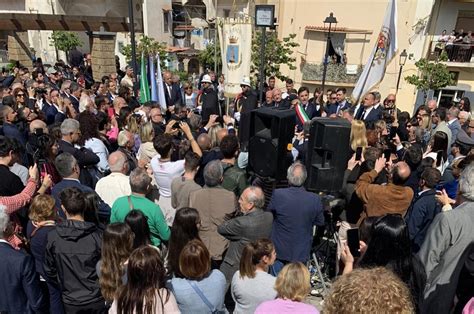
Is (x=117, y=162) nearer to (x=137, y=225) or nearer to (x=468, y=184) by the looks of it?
(x=137, y=225)

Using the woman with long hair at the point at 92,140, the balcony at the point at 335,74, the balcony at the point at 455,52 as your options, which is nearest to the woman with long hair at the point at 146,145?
the woman with long hair at the point at 92,140

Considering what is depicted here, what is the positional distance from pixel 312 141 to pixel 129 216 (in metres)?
2.35

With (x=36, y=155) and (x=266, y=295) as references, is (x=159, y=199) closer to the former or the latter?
(x=36, y=155)

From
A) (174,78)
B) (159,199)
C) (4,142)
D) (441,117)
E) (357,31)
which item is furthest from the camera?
(357,31)

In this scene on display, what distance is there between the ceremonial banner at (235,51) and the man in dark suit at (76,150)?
5.85 metres

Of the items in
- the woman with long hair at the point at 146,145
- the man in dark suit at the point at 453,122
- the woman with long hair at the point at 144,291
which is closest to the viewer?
the woman with long hair at the point at 144,291

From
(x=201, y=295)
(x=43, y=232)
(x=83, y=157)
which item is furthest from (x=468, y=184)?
(x=83, y=157)

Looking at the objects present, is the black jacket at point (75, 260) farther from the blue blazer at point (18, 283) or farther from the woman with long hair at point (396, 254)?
the woman with long hair at point (396, 254)

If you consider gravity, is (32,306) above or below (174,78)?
below

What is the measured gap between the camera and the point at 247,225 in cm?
370

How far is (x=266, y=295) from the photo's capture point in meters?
3.08

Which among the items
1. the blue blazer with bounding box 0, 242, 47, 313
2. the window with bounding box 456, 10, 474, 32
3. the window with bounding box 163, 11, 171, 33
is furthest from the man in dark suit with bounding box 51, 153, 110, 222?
the window with bounding box 163, 11, 171, 33

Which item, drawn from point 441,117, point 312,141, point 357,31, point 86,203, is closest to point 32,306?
point 86,203

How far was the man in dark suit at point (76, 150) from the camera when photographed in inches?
190
